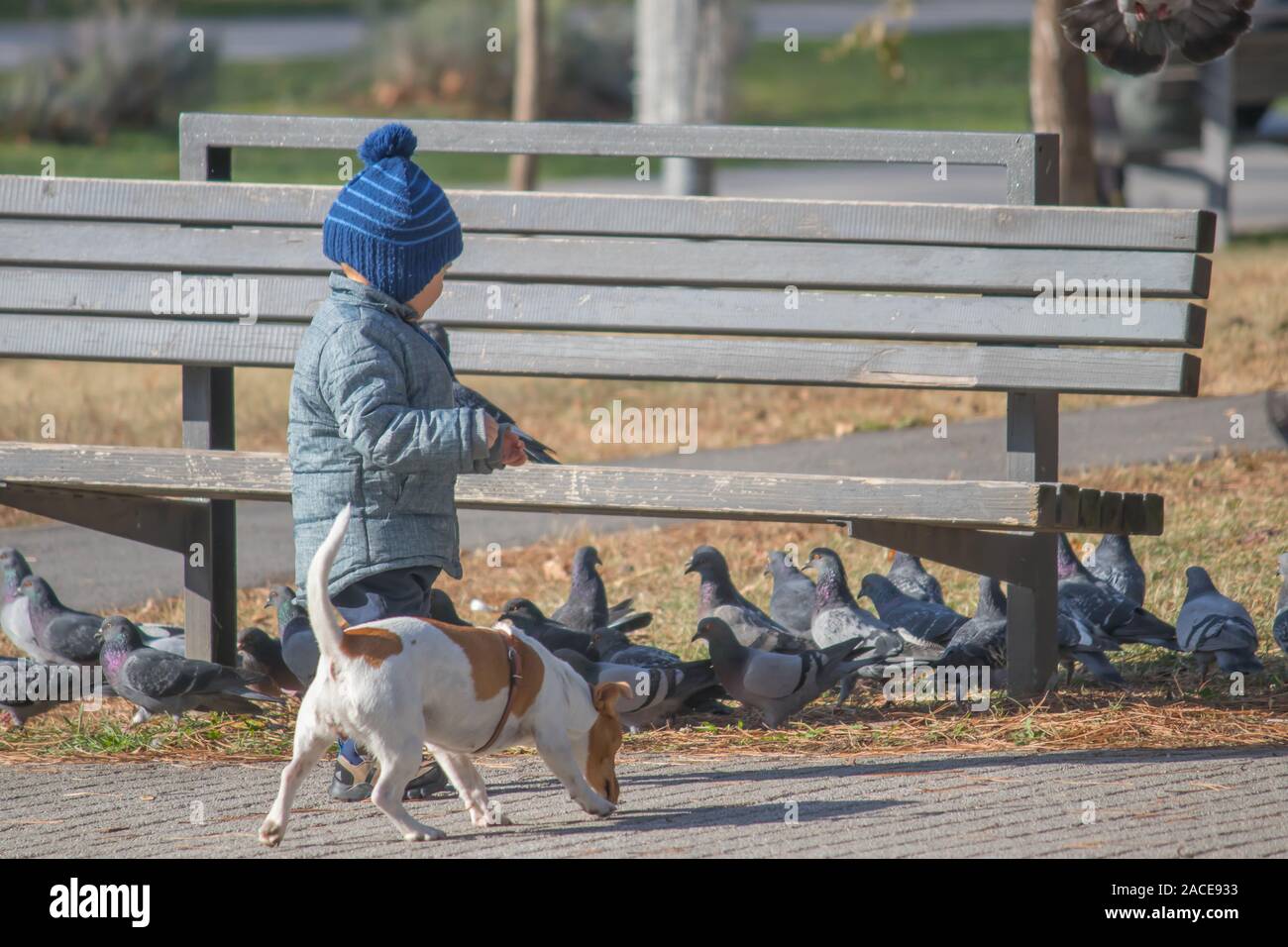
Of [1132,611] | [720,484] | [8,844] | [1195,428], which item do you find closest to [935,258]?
[720,484]

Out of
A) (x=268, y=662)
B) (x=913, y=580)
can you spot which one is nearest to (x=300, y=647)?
(x=268, y=662)

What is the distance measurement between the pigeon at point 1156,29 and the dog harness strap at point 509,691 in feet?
8.88

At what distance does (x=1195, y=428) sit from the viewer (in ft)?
32.2

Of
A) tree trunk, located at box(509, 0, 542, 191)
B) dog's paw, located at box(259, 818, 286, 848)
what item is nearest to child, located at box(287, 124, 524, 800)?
dog's paw, located at box(259, 818, 286, 848)

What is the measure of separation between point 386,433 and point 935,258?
1.89 m

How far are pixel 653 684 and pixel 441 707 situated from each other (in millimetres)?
1208

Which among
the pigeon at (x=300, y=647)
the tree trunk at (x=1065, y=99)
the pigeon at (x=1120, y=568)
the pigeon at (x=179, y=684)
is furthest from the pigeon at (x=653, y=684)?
the tree trunk at (x=1065, y=99)

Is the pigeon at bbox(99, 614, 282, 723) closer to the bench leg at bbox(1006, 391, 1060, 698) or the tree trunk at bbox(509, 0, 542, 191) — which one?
the bench leg at bbox(1006, 391, 1060, 698)

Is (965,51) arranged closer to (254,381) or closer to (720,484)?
(254,381)

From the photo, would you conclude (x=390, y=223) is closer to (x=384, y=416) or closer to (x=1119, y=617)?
(x=384, y=416)

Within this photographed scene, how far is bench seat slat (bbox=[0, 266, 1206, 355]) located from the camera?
529cm

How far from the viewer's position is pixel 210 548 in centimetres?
604

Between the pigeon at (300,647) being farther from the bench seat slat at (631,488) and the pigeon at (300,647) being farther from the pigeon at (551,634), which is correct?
the pigeon at (551,634)

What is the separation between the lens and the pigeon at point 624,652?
18.5 feet
